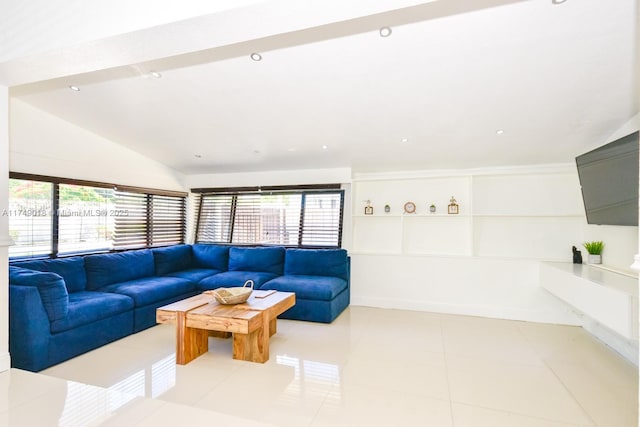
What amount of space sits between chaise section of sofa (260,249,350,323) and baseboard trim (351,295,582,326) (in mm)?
458

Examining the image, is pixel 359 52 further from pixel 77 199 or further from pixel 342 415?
pixel 77 199

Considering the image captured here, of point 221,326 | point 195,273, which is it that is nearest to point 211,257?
point 195,273

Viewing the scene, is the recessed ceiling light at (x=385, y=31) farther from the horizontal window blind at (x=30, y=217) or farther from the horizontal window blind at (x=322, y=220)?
the horizontal window blind at (x=30, y=217)

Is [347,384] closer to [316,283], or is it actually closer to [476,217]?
[316,283]

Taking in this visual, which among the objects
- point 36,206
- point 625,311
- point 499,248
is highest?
point 36,206

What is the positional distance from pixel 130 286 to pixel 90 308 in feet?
2.46

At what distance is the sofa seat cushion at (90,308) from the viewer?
2.90 meters

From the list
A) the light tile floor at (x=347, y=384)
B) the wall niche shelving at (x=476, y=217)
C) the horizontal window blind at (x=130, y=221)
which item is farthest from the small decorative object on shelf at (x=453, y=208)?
the horizontal window blind at (x=130, y=221)

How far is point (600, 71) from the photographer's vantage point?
92.1 inches

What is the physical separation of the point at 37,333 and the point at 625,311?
4609 millimetres

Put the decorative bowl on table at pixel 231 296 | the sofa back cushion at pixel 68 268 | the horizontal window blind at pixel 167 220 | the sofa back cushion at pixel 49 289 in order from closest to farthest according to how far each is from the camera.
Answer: the sofa back cushion at pixel 49 289, the decorative bowl on table at pixel 231 296, the sofa back cushion at pixel 68 268, the horizontal window blind at pixel 167 220

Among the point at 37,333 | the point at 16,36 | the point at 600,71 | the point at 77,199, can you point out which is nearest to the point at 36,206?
the point at 77,199

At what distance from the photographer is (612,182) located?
299 cm

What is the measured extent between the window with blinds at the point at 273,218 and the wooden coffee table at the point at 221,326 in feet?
7.23
